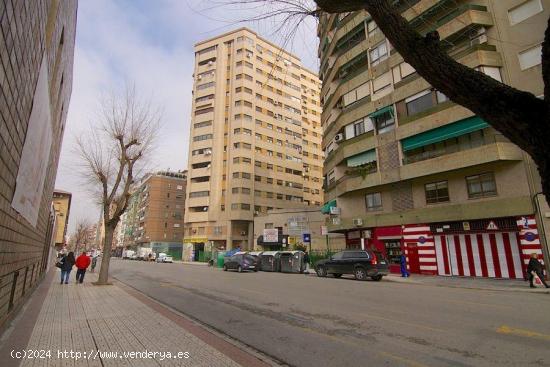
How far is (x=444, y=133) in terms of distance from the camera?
68.7ft

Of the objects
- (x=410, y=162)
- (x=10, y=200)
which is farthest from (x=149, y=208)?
(x=10, y=200)

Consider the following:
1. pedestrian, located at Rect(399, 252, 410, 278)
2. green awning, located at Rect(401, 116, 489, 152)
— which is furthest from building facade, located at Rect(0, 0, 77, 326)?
pedestrian, located at Rect(399, 252, 410, 278)

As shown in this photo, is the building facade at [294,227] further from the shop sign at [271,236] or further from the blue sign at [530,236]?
the blue sign at [530,236]

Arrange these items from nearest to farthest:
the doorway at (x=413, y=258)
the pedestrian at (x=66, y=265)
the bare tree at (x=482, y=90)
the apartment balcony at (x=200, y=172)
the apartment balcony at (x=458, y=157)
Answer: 1. the bare tree at (x=482, y=90)
2. the pedestrian at (x=66, y=265)
3. the apartment balcony at (x=458, y=157)
4. the doorway at (x=413, y=258)
5. the apartment balcony at (x=200, y=172)

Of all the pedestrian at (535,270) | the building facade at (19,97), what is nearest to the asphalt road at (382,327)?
the pedestrian at (535,270)

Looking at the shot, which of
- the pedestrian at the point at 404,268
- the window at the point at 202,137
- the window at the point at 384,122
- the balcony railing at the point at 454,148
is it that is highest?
the window at the point at 202,137

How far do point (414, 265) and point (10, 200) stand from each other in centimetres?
2288

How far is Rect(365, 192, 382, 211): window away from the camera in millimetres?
25656

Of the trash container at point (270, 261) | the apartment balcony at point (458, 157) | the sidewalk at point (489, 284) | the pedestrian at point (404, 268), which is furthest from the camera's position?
the trash container at point (270, 261)

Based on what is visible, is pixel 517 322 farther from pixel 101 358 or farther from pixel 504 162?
pixel 504 162

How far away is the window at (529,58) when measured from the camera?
18.3m

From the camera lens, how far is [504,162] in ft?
61.2

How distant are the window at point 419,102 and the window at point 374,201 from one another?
6629 mm

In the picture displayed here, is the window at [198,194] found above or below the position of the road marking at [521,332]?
above
